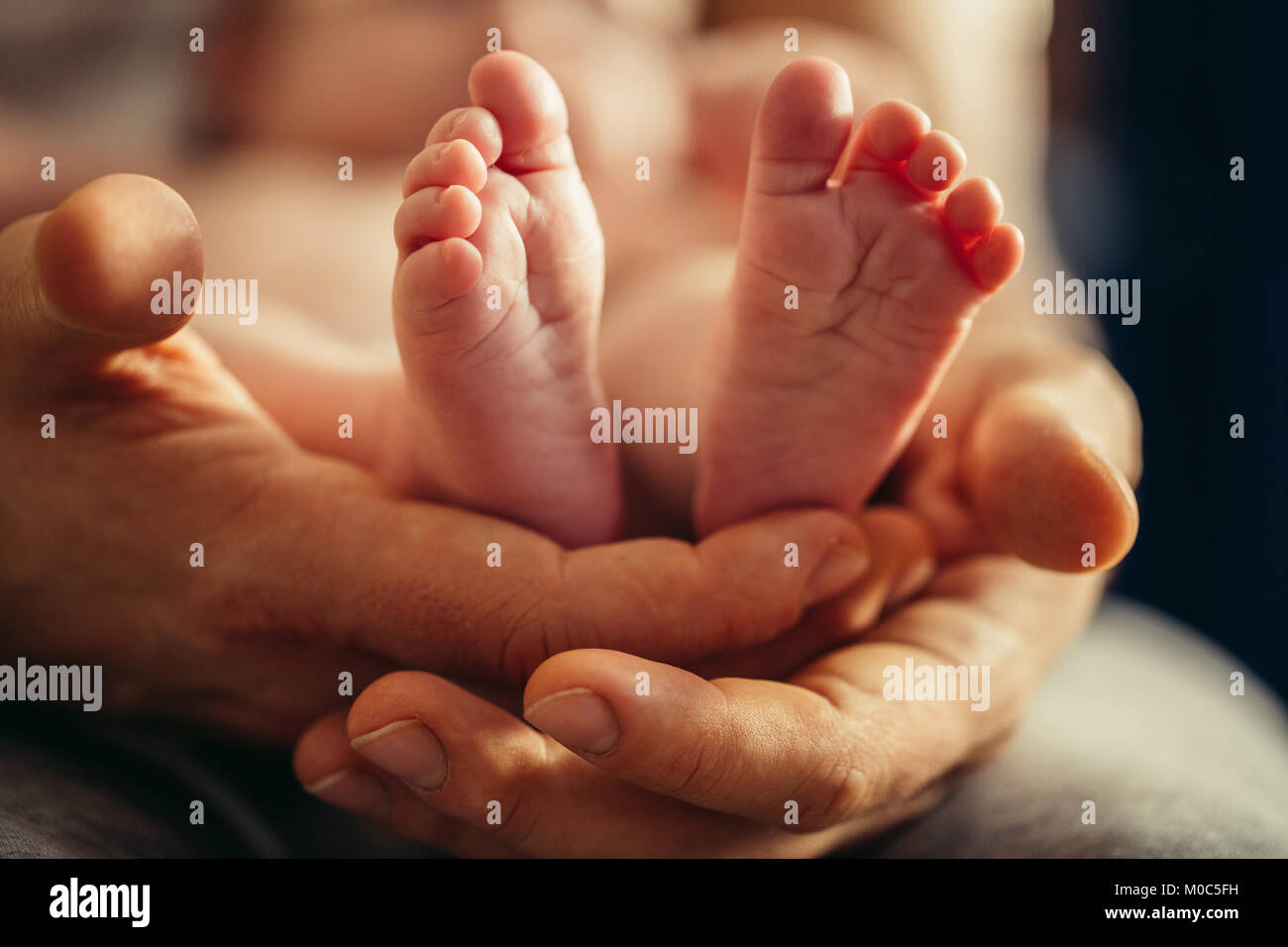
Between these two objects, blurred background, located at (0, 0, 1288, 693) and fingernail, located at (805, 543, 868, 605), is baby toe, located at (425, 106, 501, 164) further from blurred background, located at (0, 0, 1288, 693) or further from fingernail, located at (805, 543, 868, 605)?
blurred background, located at (0, 0, 1288, 693)

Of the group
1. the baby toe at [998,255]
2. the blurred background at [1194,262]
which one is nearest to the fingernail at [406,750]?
the baby toe at [998,255]

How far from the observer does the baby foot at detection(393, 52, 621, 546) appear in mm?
436

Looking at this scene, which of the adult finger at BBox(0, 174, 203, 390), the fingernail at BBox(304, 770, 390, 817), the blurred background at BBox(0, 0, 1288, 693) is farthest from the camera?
the blurred background at BBox(0, 0, 1288, 693)

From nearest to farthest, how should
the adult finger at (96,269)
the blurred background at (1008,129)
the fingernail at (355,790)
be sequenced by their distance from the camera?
the adult finger at (96,269), the fingernail at (355,790), the blurred background at (1008,129)

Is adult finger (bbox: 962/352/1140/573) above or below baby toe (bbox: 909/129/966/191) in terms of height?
below

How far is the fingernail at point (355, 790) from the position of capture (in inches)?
19.3

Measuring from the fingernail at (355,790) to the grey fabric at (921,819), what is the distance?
88mm

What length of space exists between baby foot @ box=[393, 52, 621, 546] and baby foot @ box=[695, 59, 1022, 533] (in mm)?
87

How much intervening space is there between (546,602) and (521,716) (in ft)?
0.25

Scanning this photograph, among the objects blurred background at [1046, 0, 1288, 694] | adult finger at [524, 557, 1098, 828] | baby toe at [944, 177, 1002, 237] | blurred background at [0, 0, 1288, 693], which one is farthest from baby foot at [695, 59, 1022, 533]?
blurred background at [1046, 0, 1288, 694]

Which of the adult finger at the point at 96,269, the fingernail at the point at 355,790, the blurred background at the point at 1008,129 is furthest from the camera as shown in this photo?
the blurred background at the point at 1008,129

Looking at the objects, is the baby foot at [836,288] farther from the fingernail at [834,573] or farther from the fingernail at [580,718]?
the fingernail at [580,718]

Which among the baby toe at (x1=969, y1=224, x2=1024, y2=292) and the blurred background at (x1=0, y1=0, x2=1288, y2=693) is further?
the blurred background at (x1=0, y1=0, x2=1288, y2=693)
